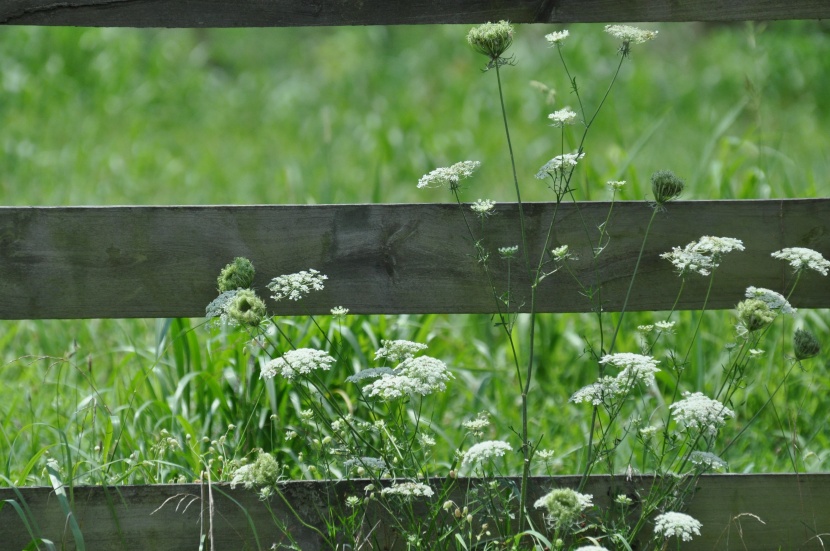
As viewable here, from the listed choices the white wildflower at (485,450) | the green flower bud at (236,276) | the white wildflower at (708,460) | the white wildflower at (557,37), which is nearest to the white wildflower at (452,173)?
the white wildflower at (557,37)

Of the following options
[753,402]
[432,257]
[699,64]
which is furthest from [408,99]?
[432,257]

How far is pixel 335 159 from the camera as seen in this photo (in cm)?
648

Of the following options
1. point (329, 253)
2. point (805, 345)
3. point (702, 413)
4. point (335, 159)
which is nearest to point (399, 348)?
point (329, 253)

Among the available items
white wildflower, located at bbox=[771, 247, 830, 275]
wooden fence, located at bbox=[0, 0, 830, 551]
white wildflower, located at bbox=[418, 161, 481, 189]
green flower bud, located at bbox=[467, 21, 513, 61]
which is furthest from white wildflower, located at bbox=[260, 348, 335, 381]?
white wildflower, located at bbox=[771, 247, 830, 275]

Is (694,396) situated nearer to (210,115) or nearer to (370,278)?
(370,278)

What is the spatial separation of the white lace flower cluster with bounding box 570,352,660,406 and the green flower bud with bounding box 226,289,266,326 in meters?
0.63

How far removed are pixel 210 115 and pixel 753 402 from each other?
5.92 metres

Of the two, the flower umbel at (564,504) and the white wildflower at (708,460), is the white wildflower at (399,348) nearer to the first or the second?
the flower umbel at (564,504)

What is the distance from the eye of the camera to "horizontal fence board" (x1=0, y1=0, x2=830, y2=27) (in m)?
1.95

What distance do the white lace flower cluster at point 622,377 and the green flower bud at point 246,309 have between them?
24.9 inches

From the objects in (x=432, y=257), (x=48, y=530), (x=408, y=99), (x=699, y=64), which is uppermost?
(x=699, y=64)

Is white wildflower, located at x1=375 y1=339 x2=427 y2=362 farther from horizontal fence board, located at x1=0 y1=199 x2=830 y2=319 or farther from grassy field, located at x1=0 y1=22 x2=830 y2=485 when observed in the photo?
grassy field, located at x1=0 y1=22 x2=830 y2=485

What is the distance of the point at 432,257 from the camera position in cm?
202

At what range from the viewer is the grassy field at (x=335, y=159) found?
261 cm
